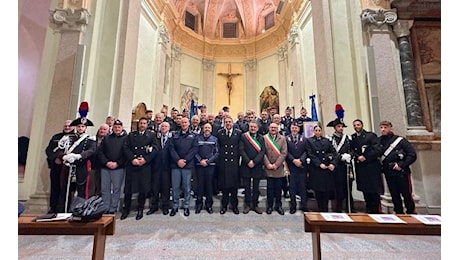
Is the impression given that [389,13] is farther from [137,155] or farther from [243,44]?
[243,44]

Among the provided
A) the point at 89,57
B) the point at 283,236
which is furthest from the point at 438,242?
the point at 89,57

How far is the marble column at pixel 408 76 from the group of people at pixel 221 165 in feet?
3.16

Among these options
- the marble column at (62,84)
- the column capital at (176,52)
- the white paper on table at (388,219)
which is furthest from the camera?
the column capital at (176,52)

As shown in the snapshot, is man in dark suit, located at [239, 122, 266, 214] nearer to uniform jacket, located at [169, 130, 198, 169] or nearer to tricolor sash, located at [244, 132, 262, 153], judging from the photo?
tricolor sash, located at [244, 132, 262, 153]

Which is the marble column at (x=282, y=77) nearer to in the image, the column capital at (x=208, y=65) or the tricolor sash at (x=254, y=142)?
the column capital at (x=208, y=65)

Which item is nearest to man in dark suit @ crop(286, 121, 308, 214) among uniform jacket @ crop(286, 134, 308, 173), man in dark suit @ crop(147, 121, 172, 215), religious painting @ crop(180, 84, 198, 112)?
uniform jacket @ crop(286, 134, 308, 173)

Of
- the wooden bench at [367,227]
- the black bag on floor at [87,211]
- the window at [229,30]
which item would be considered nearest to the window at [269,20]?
the window at [229,30]

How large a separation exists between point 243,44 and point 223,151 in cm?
1145

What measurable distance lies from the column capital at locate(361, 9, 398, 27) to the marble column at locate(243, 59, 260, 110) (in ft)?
28.6

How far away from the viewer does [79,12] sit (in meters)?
4.62

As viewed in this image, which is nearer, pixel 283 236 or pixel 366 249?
pixel 366 249

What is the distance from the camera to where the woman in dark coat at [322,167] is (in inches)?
147

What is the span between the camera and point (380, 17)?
4.53 m

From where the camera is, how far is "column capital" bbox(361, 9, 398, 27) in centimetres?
450
